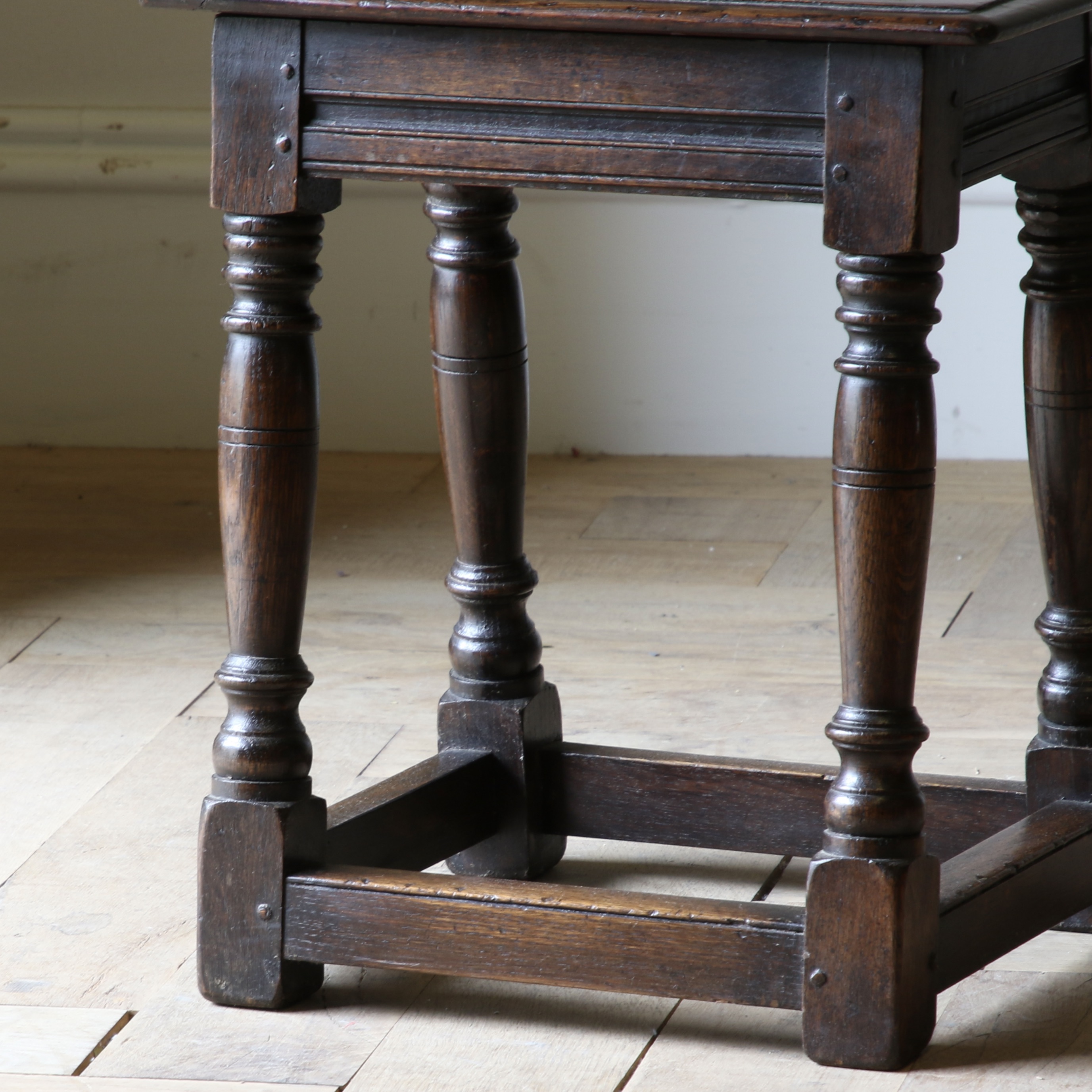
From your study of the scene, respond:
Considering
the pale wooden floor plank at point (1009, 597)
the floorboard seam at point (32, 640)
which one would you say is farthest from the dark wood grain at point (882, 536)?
the floorboard seam at point (32, 640)

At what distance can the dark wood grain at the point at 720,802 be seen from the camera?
4.53ft

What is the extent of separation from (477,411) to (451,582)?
131 mm

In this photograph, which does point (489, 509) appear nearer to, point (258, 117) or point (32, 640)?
point (258, 117)

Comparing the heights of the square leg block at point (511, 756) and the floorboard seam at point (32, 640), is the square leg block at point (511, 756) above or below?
above

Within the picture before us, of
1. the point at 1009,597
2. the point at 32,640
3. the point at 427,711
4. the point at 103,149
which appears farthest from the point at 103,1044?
the point at 103,149

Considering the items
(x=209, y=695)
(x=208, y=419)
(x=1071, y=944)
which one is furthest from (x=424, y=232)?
(x=1071, y=944)

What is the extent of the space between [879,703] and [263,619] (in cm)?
37

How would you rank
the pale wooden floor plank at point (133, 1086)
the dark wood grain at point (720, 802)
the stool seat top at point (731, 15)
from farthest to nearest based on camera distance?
the dark wood grain at point (720, 802)
the pale wooden floor plank at point (133, 1086)
the stool seat top at point (731, 15)

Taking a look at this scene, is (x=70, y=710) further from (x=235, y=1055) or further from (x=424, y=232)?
(x=424, y=232)

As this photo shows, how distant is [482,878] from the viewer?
47.7 inches

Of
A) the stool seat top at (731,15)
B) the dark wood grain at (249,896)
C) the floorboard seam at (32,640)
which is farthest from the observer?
the floorboard seam at (32,640)

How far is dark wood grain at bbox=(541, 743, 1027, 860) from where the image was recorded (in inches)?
54.3

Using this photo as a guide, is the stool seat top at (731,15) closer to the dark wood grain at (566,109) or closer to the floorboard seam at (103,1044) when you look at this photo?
the dark wood grain at (566,109)

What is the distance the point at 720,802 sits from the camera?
1419 millimetres
